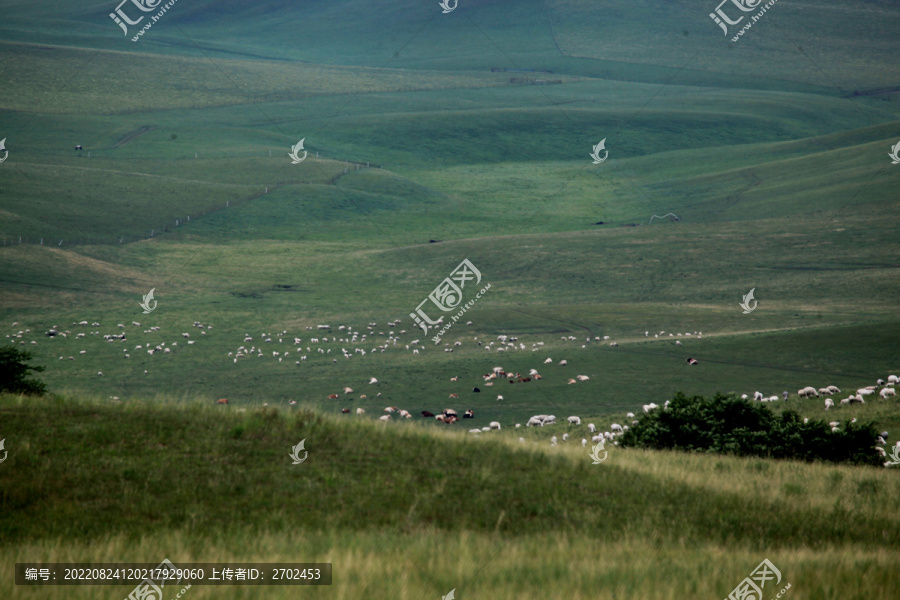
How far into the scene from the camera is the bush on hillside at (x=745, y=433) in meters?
17.0

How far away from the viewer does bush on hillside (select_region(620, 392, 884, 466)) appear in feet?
55.9

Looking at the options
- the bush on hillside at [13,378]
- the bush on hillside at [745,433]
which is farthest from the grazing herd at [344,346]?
Answer: the bush on hillside at [13,378]

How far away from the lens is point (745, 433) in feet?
57.2

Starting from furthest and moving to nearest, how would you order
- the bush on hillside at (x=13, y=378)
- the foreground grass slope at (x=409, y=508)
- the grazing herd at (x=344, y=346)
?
the grazing herd at (x=344, y=346)
the bush on hillside at (x=13, y=378)
the foreground grass slope at (x=409, y=508)

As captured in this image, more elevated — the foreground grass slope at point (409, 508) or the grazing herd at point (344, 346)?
the grazing herd at point (344, 346)

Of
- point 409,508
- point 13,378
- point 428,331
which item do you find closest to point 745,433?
point 409,508

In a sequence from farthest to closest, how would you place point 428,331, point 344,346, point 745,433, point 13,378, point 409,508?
point 428,331 → point 344,346 → point 745,433 → point 13,378 → point 409,508

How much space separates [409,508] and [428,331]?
28587 mm

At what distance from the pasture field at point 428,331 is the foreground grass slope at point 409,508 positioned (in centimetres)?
5

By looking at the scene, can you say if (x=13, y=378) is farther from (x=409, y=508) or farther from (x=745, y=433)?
(x=745, y=433)

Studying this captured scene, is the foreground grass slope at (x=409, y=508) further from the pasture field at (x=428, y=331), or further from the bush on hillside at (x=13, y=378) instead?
the bush on hillside at (x=13, y=378)

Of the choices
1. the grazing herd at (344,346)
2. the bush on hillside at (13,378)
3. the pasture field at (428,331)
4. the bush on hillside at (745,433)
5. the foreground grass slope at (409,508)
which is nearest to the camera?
the foreground grass slope at (409,508)

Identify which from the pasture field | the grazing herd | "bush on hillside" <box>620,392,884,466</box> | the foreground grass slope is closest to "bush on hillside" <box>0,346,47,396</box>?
the pasture field

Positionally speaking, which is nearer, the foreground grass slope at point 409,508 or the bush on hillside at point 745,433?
the foreground grass slope at point 409,508
